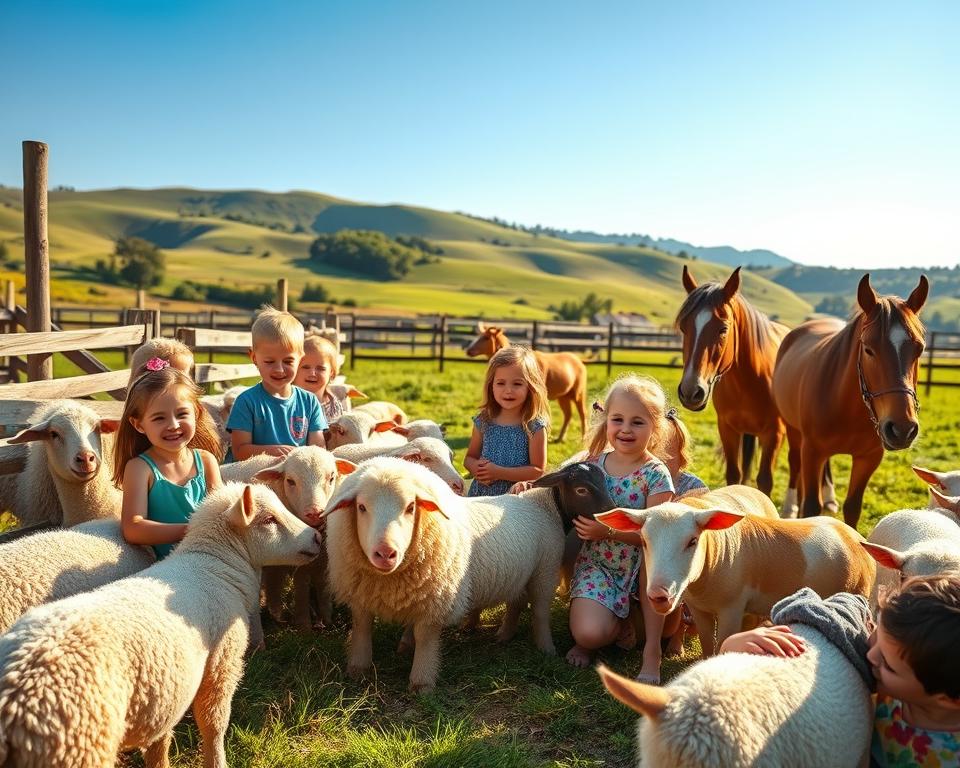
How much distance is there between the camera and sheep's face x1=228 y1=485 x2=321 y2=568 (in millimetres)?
3537

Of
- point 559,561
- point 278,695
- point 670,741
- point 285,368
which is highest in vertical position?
point 285,368

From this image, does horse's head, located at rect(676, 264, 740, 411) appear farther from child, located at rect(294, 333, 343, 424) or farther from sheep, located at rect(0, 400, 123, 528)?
sheep, located at rect(0, 400, 123, 528)

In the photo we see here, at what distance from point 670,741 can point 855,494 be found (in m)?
4.87

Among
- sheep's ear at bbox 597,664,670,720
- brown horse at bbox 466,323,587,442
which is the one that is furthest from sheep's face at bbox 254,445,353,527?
brown horse at bbox 466,323,587,442

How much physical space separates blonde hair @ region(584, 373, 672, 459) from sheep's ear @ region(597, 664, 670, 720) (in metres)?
2.43

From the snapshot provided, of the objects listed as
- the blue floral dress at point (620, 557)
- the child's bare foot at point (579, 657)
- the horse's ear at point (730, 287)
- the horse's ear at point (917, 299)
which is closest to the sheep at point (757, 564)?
the blue floral dress at point (620, 557)

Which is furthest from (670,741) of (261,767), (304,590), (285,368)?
(285,368)

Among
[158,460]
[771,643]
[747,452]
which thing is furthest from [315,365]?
[747,452]

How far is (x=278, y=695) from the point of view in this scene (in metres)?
3.70

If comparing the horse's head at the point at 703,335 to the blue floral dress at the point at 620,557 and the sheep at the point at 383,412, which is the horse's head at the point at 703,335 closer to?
the blue floral dress at the point at 620,557

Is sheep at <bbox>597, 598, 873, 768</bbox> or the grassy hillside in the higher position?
the grassy hillside

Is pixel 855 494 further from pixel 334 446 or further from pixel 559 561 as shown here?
pixel 334 446

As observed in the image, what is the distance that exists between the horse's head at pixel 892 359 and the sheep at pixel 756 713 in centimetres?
323

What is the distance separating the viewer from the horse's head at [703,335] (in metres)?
6.20
